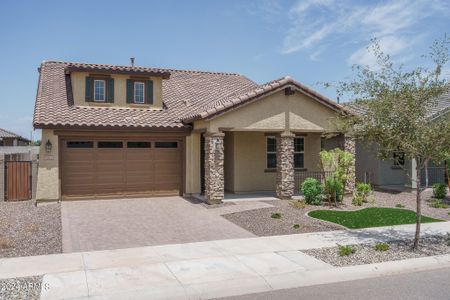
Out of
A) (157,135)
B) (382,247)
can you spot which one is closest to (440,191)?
(382,247)

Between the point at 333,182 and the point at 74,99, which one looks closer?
the point at 333,182

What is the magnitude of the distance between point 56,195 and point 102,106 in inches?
174

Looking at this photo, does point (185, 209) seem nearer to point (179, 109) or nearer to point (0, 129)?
point (179, 109)

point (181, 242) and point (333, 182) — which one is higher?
point (333, 182)

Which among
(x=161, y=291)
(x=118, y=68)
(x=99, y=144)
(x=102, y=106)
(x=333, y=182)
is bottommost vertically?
(x=161, y=291)

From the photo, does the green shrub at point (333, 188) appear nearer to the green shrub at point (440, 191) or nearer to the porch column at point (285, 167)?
the porch column at point (285, 167)

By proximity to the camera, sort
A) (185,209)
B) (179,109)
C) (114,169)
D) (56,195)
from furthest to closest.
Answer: (179,109)
(114,169)
(56,195)
(185,209)

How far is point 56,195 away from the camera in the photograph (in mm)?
16453

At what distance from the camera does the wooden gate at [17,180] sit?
1709 centimetres

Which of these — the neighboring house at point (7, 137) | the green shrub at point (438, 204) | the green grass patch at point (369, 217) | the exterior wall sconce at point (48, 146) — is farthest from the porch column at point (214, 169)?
the neighboring house at point (7, 137)

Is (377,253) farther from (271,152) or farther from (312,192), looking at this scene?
(271,152)

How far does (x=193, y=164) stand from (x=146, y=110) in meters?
3.40

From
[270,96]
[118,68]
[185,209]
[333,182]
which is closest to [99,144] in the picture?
[118,68]

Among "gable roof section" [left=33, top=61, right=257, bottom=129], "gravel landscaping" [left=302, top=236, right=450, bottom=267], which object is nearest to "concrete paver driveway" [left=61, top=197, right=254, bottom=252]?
"gravel landscaping" [left=302, top=236, right=450, bottom=267]
